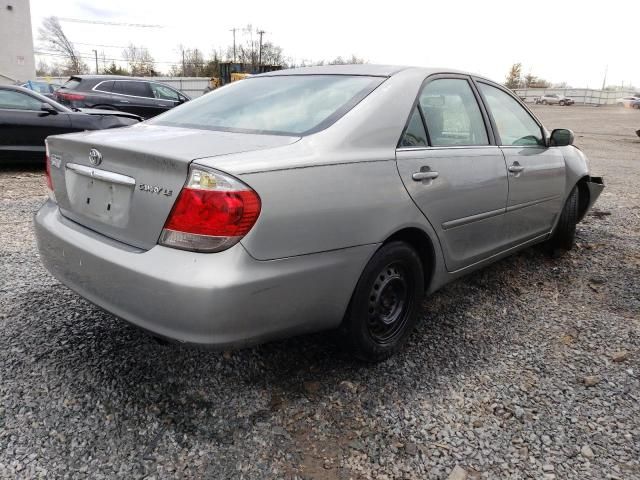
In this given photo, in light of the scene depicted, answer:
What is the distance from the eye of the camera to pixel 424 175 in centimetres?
257

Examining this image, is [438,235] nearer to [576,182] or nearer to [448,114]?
[448,114]

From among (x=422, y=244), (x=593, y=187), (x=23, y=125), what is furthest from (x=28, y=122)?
(x=593, y=187)

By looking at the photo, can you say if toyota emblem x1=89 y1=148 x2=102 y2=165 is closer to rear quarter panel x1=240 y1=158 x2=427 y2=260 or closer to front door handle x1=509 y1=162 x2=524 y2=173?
rear quarter panel x1=240 y1=158 x2=427 y2=260

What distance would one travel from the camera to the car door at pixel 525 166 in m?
3.39

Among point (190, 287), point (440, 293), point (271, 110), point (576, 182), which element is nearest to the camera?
point (190, 287)

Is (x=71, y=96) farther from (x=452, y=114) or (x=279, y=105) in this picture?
(x=452, y=114)

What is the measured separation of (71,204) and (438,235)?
1.82 meters

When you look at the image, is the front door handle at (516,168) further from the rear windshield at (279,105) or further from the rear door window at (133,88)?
the rear door window at (133,88)

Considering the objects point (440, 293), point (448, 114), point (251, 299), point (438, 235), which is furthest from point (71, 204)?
point (440, 293)

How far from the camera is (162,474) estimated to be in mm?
1879

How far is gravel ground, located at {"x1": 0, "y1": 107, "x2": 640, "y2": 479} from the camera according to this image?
1.98 metres

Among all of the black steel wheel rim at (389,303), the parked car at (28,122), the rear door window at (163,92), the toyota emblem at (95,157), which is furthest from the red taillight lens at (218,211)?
the rear door window at (163,92)

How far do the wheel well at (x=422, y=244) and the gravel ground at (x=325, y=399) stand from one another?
1.42ft

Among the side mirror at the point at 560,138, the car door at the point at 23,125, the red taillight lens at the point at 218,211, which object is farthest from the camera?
the car door at the point at 23,125
